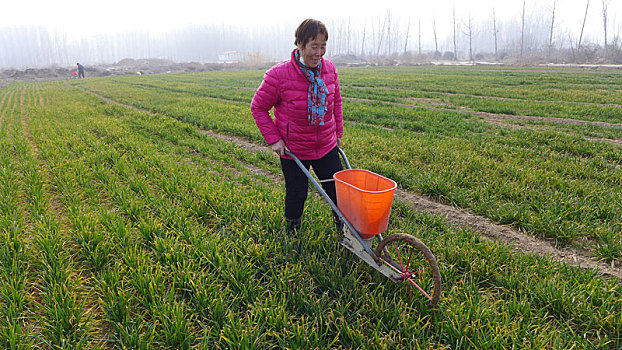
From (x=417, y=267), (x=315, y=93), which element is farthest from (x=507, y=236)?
(x=315, y=93)

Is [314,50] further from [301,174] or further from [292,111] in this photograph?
[301,174]

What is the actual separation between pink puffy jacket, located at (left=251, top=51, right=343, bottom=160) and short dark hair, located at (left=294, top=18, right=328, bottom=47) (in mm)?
217

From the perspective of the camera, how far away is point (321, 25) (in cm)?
263

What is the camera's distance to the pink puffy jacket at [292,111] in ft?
9.29

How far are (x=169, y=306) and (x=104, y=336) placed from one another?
1.61 ft

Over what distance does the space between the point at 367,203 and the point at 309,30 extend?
1.42 meters

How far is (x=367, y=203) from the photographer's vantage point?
237 cm

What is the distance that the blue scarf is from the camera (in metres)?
2.82

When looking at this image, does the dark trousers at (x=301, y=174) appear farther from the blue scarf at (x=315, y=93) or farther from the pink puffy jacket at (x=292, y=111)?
the blue scarf at (x=315, y=93)

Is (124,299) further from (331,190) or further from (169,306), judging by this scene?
(331,190)

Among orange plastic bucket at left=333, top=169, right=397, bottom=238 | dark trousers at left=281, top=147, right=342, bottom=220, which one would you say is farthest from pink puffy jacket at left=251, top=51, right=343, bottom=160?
orange plastic bucket at left=333, top=169, right=397, bottom=238

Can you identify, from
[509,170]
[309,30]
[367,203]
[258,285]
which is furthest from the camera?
[509,170]

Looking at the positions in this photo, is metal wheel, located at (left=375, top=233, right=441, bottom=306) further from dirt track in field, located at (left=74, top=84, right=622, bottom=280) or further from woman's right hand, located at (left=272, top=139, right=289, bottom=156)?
woman's right hand, located at (left=272, top=139, right=289, bottom=156)

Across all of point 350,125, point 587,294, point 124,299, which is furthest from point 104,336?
point 350,125
